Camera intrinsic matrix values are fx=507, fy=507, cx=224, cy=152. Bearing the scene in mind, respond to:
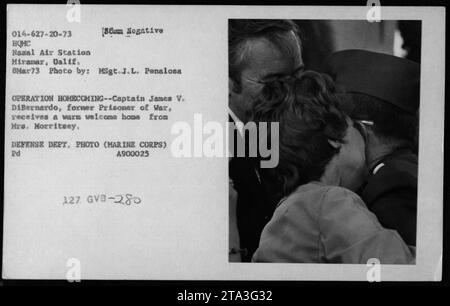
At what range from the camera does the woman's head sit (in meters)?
1.06

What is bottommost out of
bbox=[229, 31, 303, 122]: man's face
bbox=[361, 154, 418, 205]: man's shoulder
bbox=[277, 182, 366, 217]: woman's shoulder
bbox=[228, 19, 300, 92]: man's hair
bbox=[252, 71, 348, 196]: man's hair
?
bbox=[277, 182, 366, 217]: woman's shoulder

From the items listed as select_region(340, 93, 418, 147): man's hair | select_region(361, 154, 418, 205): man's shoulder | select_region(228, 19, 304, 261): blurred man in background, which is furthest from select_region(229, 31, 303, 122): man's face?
select_region(361, 154, 418, 205): man's shoulder

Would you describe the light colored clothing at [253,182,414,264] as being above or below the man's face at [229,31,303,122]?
below

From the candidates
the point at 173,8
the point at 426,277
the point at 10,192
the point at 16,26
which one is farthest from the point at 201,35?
the point at 426,277

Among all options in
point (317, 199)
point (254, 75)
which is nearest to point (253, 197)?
point (317, 199)

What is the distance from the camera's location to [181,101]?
1.06 metres

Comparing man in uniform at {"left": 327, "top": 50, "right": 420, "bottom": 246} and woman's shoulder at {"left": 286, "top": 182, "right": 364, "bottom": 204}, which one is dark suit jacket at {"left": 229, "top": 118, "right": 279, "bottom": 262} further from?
man in uniform at {"left": 327, "top": 50, "right": 420, "bottom": 246}

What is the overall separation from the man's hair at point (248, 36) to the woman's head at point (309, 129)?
68 millimetres

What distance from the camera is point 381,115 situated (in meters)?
1.06

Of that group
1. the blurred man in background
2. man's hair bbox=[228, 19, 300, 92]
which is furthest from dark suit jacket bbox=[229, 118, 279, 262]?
man's hair bbox=[228, 19, 300, 92]

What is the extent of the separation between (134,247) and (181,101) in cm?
32

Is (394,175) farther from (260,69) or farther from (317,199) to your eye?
(260,69)

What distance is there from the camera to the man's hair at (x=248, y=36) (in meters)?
1.06

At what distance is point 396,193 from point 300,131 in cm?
24
